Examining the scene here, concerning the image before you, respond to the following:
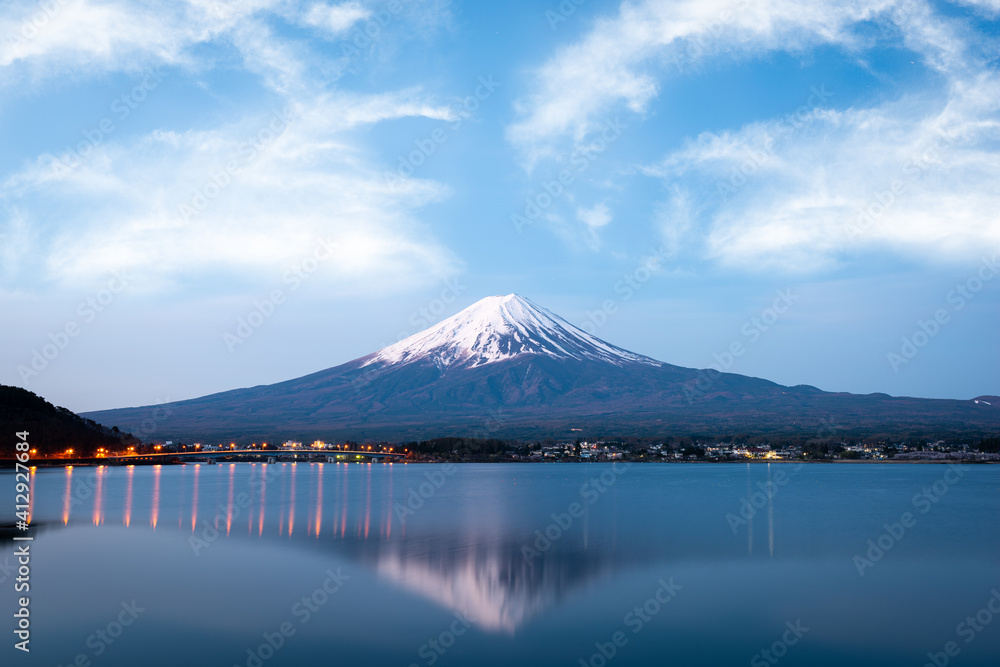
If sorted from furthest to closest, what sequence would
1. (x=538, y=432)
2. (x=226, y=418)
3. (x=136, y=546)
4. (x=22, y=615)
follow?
1. (x=226, y=418)
2. (x=538, y=432)
3. (x=136, y=546)
4. (x=22, y=615)

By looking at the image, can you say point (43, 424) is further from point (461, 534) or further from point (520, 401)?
point (520, 401)

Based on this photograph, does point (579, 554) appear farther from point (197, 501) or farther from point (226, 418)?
point (226, 418)

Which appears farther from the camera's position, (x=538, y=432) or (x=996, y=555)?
(x=538, y=432)

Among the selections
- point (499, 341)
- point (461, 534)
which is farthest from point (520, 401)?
point (461, 534)

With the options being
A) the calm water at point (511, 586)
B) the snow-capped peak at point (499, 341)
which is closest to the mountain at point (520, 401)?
the snow-capped peak at point (499, 341)

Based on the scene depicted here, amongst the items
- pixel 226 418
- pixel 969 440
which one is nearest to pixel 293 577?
pixel 969 440
